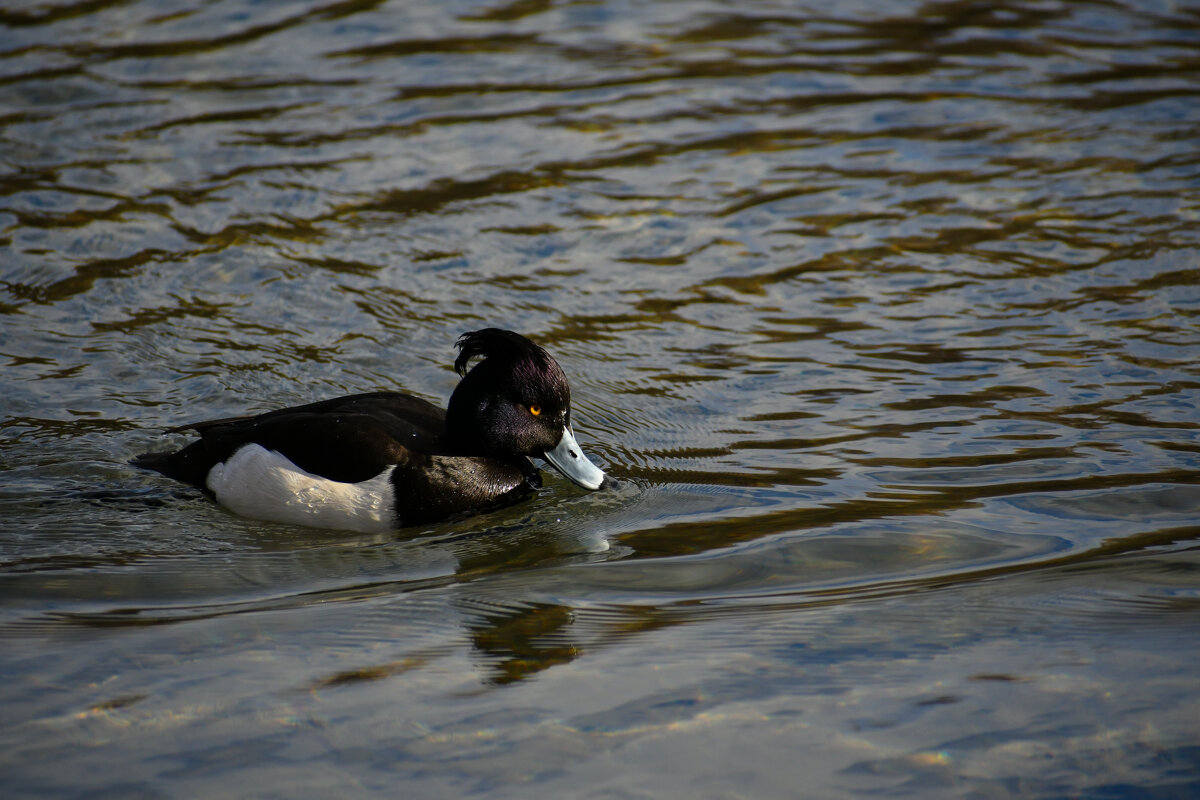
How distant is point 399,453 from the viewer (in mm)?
5863

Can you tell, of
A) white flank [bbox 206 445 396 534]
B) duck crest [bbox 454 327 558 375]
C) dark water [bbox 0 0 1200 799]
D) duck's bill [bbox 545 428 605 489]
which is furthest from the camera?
duck's bill [bbox 545 428 605 489]

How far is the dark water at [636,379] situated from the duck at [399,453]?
16cm

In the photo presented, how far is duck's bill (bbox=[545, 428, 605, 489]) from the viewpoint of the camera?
611cm

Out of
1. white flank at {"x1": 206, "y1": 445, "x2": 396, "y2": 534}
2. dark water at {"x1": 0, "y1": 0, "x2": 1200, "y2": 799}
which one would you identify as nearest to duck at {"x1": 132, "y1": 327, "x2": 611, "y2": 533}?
white flank at {"x1": 206, "y1": 445, "x2": 396, "y2": 534}

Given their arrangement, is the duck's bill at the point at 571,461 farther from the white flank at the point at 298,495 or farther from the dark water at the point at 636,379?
the white flank at the point at 298,495

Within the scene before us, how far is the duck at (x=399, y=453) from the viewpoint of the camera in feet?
19.1

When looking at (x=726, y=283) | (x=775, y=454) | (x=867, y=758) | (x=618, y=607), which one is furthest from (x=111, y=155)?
(x=867, y=758)

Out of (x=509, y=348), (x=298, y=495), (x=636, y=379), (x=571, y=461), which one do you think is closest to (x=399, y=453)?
(x=298, y=495)

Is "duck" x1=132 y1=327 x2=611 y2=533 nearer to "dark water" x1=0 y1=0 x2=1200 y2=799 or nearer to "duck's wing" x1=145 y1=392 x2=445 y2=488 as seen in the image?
"duck's wing" x1=145 y1=392 x2=445 y2=488

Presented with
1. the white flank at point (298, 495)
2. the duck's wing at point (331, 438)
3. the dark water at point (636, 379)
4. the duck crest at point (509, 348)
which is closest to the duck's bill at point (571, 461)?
the dark water at point (636, 379)

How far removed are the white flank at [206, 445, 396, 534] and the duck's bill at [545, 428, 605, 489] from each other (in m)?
0.84

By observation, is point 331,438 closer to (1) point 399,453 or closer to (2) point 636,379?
(1) point 399,453

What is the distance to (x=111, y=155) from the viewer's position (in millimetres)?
10320

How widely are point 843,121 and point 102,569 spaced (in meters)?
8.06
